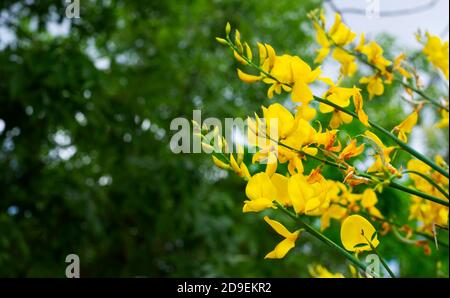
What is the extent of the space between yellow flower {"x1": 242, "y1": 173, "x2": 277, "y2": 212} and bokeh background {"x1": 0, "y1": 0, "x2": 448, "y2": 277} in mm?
756

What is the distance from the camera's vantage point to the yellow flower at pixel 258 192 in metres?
0.54

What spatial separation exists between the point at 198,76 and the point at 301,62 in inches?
108

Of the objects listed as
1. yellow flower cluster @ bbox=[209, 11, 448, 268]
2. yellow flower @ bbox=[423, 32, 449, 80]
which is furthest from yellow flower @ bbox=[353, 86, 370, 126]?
yellow flower @ bbox=[423, 32, 449, 80]

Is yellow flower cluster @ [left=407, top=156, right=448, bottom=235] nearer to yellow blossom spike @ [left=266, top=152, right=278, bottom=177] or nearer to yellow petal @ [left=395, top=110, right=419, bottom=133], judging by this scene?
yellow petal @ [left=395, top=110, right=419, bottom=133]

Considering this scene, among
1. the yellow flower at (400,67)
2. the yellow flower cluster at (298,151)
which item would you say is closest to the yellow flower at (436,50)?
the yellow flower at (400,67)

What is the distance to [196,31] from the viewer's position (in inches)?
134

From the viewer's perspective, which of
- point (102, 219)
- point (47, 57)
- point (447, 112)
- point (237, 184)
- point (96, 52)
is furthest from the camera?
point (96, 52)

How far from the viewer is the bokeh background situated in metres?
1.95

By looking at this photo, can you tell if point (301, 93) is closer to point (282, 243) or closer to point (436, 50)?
point (282, 243)

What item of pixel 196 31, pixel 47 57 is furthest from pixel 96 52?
pixel 47 57

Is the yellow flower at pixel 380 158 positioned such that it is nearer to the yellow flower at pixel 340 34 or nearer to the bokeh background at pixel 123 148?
the yellow flower at pixel 340 34

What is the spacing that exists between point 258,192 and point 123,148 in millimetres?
1842
